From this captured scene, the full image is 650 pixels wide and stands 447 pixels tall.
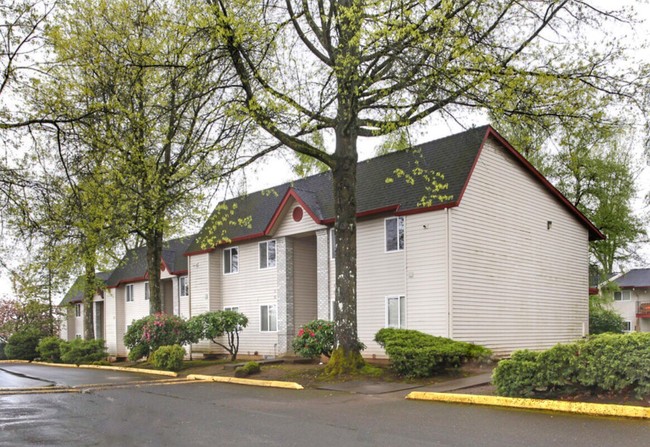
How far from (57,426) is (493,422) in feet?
23.7

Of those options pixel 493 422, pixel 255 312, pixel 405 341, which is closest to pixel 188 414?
pixel 493 422

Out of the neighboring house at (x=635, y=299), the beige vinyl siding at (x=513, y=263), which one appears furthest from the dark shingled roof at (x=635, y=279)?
the beige vinyl siding at (x=513, y=263)

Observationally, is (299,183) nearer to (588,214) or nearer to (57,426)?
(588,214)

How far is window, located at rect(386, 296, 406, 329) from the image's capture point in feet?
72.4

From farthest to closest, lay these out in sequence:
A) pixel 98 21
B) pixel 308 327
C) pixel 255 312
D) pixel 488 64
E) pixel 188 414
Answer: pixel 255 312 → pixel 98 21 → pixel 308 327 → pixel 488 64 → pixel 188 414

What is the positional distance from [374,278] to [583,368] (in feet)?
40.9

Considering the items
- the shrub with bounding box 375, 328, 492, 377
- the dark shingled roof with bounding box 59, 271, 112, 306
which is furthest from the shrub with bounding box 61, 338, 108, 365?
the shrub with bounding box 375, 328, 492, 377

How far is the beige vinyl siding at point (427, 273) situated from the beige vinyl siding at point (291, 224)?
501 centimetres

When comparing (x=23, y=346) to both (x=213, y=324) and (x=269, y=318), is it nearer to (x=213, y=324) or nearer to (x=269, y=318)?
(x=269, y=318)

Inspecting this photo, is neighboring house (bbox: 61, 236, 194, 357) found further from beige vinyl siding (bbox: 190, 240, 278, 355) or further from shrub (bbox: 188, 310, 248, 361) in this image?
shrub (bbox: 188, 310, 248, 361)

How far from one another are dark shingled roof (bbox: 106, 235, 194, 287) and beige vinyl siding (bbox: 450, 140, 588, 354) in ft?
62.3

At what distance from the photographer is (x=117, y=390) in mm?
17109

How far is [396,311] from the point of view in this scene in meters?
22.4

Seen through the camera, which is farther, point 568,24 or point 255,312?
point 255,312
